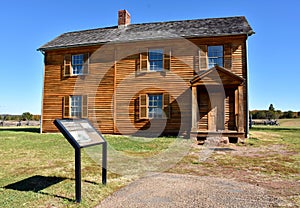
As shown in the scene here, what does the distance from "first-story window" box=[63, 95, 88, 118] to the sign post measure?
39.8 ft

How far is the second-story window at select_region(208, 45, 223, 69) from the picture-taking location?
48.4 feet

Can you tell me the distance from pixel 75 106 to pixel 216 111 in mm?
9363

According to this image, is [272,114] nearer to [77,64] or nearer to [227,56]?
[227,56]

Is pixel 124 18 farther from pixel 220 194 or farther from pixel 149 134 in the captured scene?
pixel 220 194

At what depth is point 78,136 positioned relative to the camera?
15.1ft

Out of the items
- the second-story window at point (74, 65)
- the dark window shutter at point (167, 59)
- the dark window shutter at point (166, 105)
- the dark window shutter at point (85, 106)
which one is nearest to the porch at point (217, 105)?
the dark window shutter at point (166, 105)

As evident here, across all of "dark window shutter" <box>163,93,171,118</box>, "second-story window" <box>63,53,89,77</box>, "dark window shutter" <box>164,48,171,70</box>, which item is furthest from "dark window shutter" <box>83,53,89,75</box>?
"dark window shutter" <box>163,93,171,118</box>

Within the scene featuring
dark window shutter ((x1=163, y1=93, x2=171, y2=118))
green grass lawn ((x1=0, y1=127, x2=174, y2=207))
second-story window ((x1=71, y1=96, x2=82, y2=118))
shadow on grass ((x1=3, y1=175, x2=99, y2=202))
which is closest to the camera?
green grass lawn ((x1=0, y1=127, x2=174, y2=207))

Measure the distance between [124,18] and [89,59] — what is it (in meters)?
4.72

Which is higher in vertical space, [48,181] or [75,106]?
[75,106]

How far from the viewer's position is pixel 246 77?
1424 centimetres

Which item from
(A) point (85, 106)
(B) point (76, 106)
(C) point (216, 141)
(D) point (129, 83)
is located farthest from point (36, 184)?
(B) point (76, 106)

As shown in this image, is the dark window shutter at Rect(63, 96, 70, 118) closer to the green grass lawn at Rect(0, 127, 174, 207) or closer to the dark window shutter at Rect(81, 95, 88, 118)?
the dark window shutter at Rect(81, 95, 88, 118)

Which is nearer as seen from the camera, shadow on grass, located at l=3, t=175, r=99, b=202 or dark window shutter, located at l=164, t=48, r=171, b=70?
shadow on grass, located at l=3, t=175, r=99, b=202
